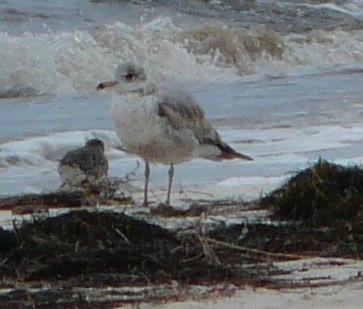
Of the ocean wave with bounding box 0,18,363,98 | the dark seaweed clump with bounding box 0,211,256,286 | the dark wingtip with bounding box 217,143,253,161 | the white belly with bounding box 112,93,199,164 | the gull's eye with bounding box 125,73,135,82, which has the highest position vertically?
the gull's eye with bounding box 125,73,135,82

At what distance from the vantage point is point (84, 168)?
7.17m

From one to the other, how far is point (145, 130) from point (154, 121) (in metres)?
0.08

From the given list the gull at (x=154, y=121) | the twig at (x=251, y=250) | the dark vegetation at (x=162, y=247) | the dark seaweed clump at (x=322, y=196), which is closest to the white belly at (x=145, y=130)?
the gull at (x=154, y=121)

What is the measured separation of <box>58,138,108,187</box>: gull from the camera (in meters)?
7.07

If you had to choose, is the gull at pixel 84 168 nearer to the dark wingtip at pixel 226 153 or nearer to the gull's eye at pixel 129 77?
the gull's eye at pixel 129 77

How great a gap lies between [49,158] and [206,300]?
14.9 ft

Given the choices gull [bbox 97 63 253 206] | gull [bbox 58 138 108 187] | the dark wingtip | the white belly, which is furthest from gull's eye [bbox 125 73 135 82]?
the dark wingtip

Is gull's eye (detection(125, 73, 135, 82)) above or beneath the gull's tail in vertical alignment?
above

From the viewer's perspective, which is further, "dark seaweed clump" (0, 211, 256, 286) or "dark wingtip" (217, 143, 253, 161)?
"dark wingtip" (217, 143, 253, 161)

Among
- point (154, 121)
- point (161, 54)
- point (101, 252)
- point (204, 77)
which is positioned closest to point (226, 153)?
point (154, 121)

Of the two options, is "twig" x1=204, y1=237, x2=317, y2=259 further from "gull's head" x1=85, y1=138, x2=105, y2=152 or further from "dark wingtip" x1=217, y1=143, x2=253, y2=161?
"gull's head" x1=85, y1=138, x2=105, y2=152

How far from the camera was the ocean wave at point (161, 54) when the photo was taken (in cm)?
1388

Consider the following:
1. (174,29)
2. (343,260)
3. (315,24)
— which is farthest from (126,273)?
(315,24)

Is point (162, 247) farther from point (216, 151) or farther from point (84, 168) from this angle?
point (216, 151)
